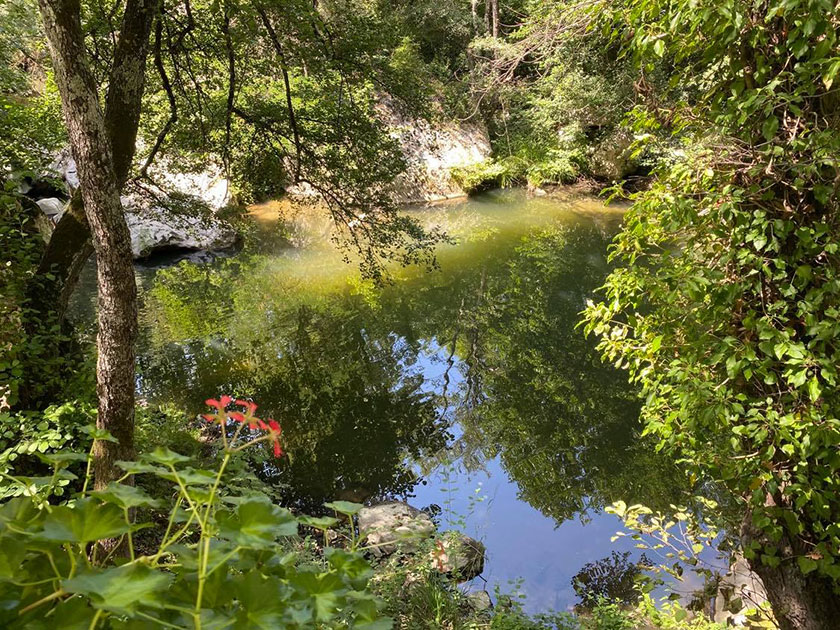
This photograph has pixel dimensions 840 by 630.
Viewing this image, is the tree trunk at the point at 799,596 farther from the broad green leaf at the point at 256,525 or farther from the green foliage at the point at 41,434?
the green foliage at the point at 41,434

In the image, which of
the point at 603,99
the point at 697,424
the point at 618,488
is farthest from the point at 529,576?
the point at 603,99

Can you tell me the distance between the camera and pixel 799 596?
97.8 inches

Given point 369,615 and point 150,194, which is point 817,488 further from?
point 150,194

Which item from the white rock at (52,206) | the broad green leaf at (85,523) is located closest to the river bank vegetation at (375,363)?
the broad green leaf at (85,523)

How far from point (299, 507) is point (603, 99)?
51.3 ft

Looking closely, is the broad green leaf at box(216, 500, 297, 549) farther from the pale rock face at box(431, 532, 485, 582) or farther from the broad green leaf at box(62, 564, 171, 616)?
the pale rock face at box(431, 532, 485, 582)

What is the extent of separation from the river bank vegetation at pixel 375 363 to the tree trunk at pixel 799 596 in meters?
0.01

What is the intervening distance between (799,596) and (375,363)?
21.2 feet

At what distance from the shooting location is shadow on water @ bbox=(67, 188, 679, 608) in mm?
5367

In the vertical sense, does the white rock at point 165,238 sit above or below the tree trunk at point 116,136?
below

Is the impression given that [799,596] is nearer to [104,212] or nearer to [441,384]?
[104,212]

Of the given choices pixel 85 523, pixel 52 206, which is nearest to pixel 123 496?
pixel 85 523

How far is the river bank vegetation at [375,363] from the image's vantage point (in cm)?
81

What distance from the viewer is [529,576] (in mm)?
4496
